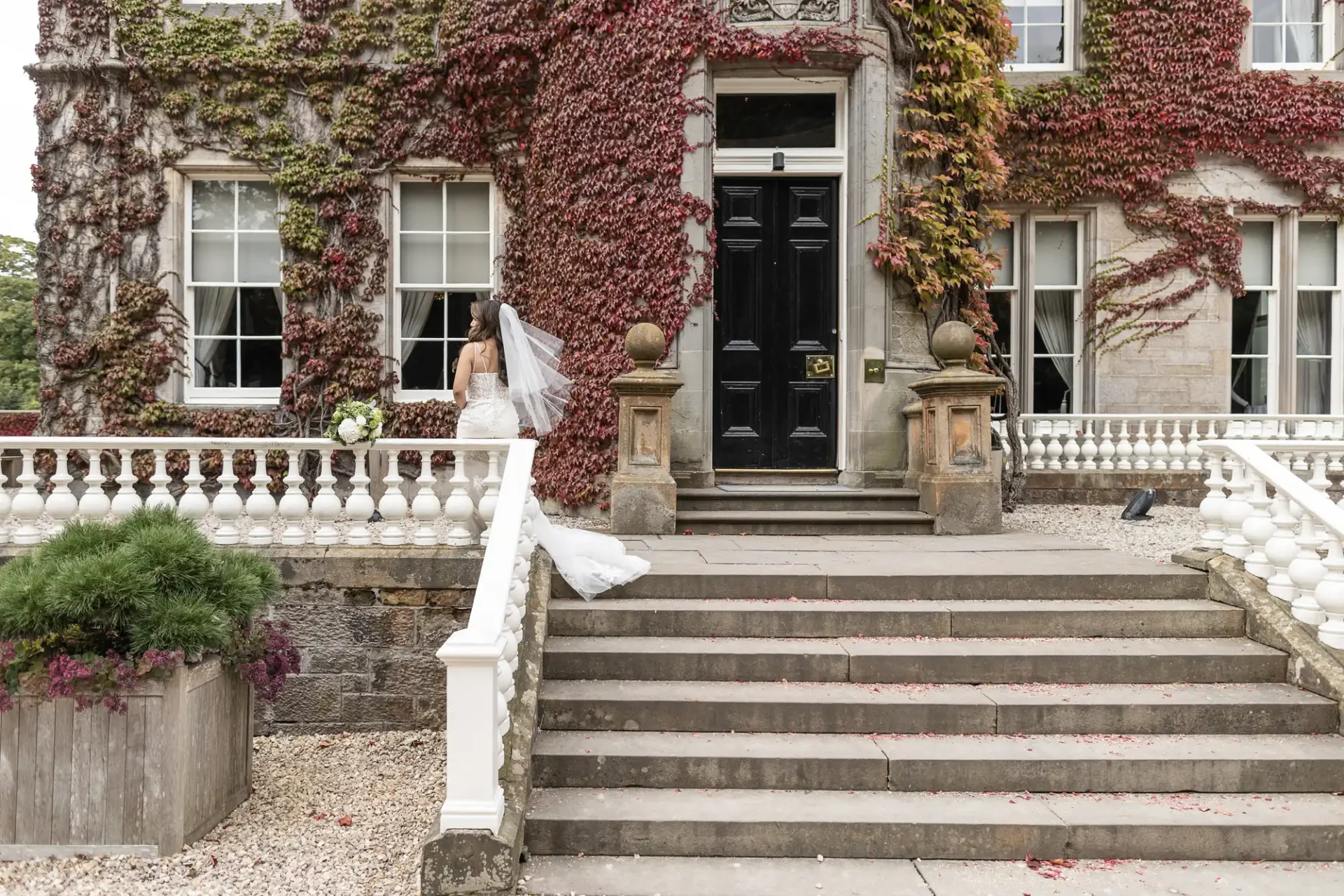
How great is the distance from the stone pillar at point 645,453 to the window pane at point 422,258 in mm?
3925

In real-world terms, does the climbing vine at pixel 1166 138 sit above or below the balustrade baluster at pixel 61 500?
above

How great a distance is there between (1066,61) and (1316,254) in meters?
3.80

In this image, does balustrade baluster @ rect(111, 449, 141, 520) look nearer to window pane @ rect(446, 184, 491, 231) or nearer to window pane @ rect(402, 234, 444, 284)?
window pane @ rect(402, 234, 444, 284)

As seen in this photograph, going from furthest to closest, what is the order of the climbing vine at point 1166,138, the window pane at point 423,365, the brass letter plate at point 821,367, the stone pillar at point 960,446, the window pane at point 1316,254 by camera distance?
the window pane at point 1316,254 → the climbing vine at point 1166,138 → the window pane at point 423,365 → the brass letter plate at point 821,367 → the stone pillar at point 960,446

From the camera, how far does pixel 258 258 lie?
980 centimetres

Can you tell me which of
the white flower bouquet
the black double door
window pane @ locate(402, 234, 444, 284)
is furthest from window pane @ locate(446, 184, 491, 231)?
the white flower bouquet

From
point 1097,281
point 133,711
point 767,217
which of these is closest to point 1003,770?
point 133,711

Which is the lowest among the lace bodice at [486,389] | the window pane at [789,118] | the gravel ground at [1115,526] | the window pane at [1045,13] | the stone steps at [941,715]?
the stone steps at [941,715]

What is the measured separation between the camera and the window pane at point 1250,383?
34.5 ft

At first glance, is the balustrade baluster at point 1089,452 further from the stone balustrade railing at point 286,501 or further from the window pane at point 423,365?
the window pane at point 423,365

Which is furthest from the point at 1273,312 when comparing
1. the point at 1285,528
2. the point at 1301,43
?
the point at 1285,528

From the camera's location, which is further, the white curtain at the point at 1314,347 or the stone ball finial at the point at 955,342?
the white curtain at the point at 1314,347

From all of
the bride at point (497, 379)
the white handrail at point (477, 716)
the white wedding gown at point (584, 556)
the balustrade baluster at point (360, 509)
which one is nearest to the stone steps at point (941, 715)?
the white handrail at point (477, 716)

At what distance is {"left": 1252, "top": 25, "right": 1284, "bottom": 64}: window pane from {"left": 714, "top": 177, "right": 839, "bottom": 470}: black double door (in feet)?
20.4
